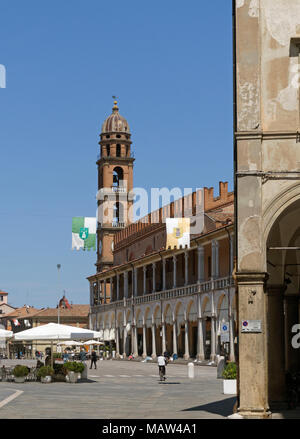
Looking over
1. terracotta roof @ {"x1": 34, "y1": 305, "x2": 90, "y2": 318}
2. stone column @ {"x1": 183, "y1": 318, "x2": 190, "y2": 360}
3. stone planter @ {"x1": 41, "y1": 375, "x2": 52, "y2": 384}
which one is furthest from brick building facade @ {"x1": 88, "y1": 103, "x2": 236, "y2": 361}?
terracotta roof @ {"x1": 34, "y1": 305, "x2": 90, "y2": 318}

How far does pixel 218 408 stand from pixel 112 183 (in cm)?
8660

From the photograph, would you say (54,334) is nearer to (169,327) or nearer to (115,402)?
(115,402)

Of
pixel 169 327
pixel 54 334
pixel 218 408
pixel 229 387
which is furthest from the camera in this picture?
pixel 169 327

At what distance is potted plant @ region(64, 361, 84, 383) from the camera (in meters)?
33.9

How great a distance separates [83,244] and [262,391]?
4208 cm

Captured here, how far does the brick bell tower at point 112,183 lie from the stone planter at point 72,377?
2775 inches

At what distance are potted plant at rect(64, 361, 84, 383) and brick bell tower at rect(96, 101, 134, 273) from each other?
69536 mm

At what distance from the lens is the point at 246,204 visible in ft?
55.9

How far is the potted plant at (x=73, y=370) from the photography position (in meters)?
33.9

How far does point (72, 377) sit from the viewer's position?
33844 mm

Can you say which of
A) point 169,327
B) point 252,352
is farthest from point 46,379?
point 169,327

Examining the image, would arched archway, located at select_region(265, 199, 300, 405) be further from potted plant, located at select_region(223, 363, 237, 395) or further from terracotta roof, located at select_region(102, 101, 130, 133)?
terracotta roof, located at select_region(102, 101, 130, 133)
